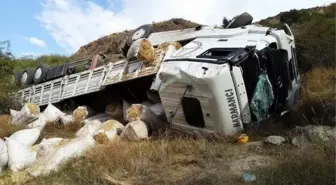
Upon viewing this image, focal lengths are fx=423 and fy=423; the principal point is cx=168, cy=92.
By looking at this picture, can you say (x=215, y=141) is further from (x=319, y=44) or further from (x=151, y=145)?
(x=319, y=44)

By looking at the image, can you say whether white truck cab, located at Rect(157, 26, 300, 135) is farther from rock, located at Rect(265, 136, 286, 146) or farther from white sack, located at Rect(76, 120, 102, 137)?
white sack, located at Rect(76, 120, 102, 137)

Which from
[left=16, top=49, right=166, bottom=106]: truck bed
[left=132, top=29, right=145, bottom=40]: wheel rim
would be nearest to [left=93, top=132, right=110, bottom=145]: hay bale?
[left=16, top=49, right=166, bottom=106]: truck bed

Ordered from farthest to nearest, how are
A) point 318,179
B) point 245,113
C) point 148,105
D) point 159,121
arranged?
point 148,105, point 159,121, point 245,113, point 318,179

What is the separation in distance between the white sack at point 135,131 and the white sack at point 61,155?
531mm

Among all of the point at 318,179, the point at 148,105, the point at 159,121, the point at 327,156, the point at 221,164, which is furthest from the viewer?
the point at 148,105

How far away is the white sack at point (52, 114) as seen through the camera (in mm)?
8156

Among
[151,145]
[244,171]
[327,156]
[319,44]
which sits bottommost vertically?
[319,44]

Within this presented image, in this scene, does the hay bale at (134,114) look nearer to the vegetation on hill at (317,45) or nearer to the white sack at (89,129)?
the white sack at (89,129)

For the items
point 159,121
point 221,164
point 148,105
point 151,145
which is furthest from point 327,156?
point 148,105

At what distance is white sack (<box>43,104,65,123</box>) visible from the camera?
816cm

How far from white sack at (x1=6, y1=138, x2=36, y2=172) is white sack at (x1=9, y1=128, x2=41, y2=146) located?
793mm

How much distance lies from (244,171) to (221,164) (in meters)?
0.42

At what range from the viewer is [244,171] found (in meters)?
4.73

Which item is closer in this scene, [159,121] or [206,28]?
[159,121]
